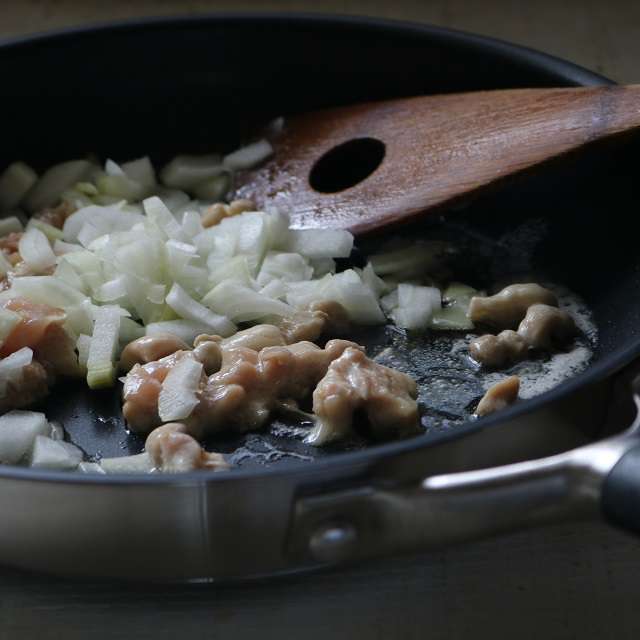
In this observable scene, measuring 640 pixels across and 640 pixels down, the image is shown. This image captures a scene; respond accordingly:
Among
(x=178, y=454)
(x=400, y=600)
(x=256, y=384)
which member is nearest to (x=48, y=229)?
(x=256, y=384)

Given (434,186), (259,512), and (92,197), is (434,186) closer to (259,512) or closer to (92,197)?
(92,197)

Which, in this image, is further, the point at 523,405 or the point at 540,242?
the point at 540,242

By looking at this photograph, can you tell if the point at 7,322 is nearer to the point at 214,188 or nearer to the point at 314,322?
the point at 314,322

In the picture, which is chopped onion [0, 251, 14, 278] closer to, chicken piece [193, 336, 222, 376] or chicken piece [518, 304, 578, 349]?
chicken piece [193, 336, 222, 376]

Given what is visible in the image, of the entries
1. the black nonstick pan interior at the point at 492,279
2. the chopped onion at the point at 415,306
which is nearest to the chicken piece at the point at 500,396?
the black nonstick pan interior at the point at 492,279

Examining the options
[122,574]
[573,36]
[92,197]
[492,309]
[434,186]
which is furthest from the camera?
[573,36]

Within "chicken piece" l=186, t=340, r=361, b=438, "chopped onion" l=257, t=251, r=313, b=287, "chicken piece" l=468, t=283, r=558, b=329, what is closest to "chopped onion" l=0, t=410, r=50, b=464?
"chicken piece" l=186, t=340, r=361, b=438

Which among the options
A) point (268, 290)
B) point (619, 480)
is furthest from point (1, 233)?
point (619, 480)
